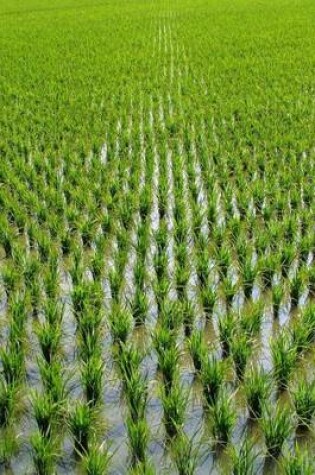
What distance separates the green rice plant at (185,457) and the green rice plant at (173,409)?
12 centimetres

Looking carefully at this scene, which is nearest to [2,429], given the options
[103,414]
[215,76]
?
[103,414]

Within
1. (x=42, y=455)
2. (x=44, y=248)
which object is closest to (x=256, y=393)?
(x=42, y=455)

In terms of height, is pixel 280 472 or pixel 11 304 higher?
pixel 11 304

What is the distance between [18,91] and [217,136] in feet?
11.9

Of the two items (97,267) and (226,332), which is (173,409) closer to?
(226,332)

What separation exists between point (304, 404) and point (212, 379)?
436 mm

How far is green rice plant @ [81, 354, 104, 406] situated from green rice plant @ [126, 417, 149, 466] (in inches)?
13.5

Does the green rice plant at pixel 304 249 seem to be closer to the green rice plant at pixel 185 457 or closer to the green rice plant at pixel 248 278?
the green rice plant at pixel 248 278

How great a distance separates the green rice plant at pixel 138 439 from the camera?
2664 mm

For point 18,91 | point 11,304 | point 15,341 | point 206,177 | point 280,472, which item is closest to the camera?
point 280,472

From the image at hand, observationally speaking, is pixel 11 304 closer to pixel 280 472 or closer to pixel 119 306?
pixel 119 306

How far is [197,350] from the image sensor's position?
3.20 m

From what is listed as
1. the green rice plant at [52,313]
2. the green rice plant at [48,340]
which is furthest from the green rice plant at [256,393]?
the green rice plant at [52,313]

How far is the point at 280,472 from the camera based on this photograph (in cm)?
269
